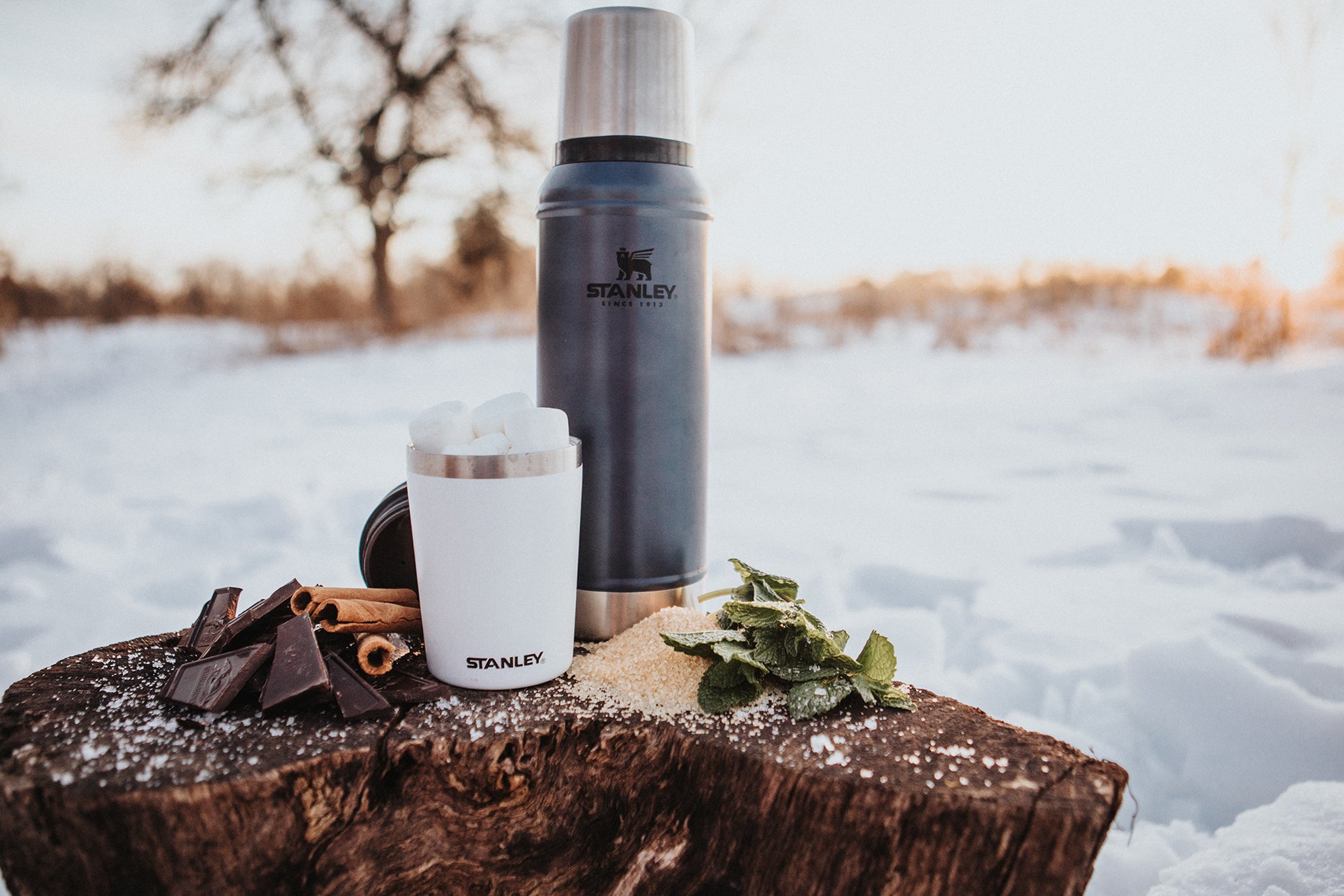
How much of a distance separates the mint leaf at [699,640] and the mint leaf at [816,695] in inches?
4.9

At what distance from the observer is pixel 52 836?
105 cm

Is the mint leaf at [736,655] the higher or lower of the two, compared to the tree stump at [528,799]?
higher

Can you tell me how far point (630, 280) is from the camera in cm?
155

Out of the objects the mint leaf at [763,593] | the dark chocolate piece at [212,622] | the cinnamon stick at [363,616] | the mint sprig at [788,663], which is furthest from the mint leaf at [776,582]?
the dark chocolate piece at [212,622]

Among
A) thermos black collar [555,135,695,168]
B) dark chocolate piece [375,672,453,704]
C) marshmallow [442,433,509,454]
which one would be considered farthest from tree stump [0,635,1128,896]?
thermos black collar [555,135,695,168]

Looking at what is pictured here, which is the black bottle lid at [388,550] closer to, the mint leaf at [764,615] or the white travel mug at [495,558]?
the white travel mug at [495,558]

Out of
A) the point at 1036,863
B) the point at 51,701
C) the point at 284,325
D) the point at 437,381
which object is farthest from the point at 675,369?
the point at 284,325

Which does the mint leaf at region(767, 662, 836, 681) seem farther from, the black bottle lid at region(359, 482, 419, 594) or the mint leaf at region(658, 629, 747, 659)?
the black bottle lid at region(359, 482, 419, 594)

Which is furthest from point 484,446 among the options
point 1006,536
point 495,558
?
point 1006,536

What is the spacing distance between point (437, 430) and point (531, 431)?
134 millimetres

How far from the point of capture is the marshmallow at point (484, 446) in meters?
1.27

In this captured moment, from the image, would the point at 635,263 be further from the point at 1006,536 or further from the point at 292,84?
the point at 292,84

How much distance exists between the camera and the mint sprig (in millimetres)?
1318

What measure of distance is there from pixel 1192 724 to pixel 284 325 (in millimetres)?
9987
